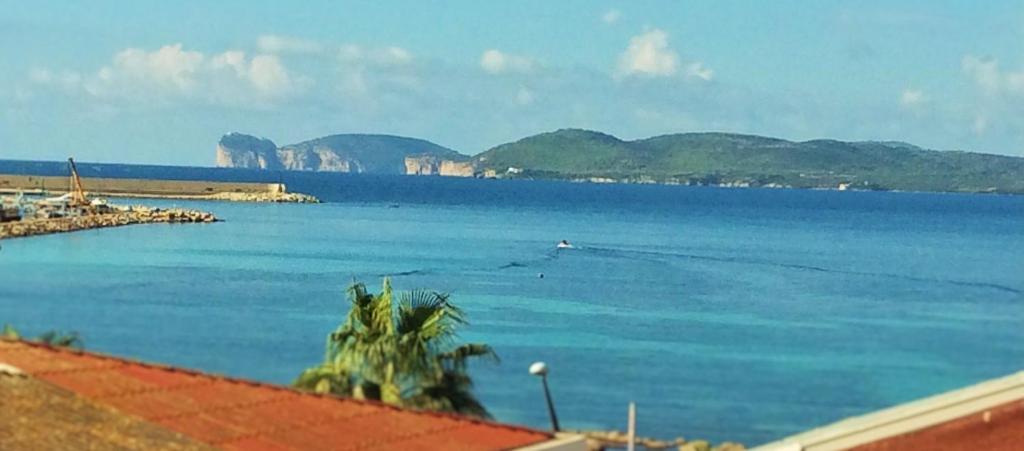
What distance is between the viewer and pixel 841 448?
37.0ft

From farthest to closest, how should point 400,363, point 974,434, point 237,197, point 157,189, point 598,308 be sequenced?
1. point 157,189
2. point 237,197
3. point 598,308
4. point 400,363
5. point 974,434

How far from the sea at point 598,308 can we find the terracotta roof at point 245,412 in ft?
39.0

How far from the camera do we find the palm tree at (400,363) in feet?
48.8

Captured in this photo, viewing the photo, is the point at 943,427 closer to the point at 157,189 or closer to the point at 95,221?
the point at 95,221

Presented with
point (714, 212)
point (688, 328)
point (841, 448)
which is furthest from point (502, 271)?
point (714, 212)

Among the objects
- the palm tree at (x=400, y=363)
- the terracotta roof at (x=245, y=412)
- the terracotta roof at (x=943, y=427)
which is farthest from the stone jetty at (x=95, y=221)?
the terracotta roof at (x=943, y=427)

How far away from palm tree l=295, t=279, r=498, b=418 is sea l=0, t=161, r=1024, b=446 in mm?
9610

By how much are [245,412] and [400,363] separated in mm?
3945

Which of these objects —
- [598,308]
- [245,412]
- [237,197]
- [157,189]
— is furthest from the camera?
[157,189]

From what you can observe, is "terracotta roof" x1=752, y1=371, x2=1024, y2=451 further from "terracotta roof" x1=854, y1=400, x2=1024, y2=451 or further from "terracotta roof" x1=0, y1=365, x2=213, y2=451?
"terracotta roof" x1=0, y1=365, x2=213, y2=451

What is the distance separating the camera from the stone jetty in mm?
68562

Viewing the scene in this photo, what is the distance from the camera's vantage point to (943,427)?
11.5 metres

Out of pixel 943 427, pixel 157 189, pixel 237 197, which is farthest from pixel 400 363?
pixel 157 189

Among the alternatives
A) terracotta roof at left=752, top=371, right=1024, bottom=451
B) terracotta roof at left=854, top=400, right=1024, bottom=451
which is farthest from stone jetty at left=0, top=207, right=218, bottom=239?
terracotta roof at left=854, top=400, right=1024, bottom=451
